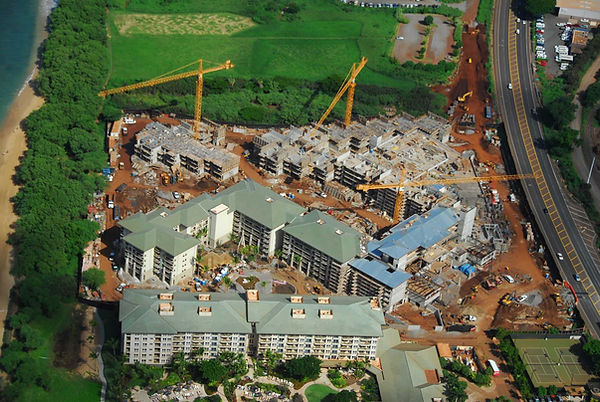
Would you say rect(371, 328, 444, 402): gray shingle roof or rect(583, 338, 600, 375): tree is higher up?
rect(583, 338, 600, 375): tree

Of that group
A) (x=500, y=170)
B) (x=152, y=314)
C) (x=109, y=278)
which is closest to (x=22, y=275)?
(x=109, y=278)

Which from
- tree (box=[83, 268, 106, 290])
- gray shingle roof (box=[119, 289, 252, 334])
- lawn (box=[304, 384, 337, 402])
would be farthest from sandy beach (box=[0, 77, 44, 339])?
lawn (box=[304, 384, 337, 402])

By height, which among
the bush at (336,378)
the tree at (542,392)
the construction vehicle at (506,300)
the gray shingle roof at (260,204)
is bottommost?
the bush at (336,378)

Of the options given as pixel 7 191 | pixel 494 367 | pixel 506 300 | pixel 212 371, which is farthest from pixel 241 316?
pixel 7 191

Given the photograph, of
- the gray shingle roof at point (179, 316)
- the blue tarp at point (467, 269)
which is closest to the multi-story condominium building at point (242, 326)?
the gray shingle roof at point (179, 316)

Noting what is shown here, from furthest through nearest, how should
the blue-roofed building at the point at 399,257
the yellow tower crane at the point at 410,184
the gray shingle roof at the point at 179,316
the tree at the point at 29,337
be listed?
the yellow tower crane at the point at 410,184 → the blue-roofed building at the point at 399,257 → the tree at the point at 29,337 → the gray shingle roof at the point at 179,316

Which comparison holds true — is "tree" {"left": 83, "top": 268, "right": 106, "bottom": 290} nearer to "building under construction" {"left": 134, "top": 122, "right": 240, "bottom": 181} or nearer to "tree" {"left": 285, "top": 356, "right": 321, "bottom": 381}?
"tree" {"left": 285, "top": 356, "right": 321, "bottom": 381}

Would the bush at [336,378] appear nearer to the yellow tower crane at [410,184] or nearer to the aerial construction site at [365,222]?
the aerial construction site at [365,222]

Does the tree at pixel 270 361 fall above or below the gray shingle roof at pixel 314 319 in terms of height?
below
